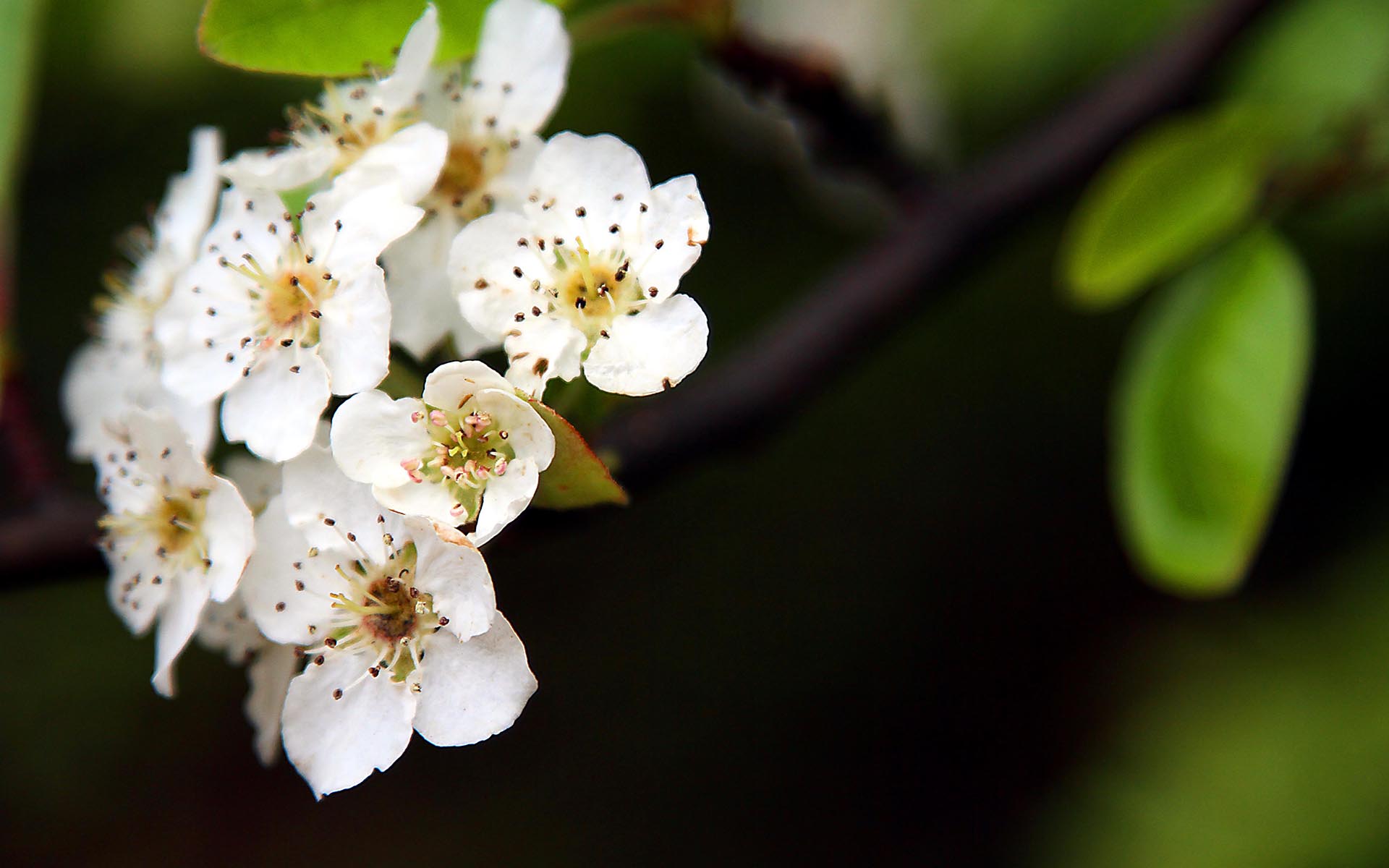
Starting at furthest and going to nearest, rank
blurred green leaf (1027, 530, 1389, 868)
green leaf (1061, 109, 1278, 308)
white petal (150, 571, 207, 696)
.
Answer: blurred green leaf (1027, 530, 1389, 868)
green leaf (1061, 109, 1278, 308)
white petal (150, 571, 207, 696)

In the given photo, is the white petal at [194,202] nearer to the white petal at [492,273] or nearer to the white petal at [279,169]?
the white petal at [279,169]

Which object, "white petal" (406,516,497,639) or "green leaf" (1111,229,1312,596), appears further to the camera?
"green leaf" (1111,229,1312,596)

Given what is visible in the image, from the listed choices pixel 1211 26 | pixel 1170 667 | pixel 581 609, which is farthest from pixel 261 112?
pixel 1170 667

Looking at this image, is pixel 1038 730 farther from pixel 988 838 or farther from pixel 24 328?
pixel 24 328

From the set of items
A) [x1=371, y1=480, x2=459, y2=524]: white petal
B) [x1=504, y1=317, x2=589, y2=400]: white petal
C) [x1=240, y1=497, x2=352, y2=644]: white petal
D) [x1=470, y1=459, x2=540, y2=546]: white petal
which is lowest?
[x1=240, y1=497, x2=352, y2=644]: white petal

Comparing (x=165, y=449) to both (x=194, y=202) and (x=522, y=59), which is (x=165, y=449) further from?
(x=522, y=59)

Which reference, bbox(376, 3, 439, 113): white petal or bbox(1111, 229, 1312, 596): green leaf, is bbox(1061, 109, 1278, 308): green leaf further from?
Result: bbox(376, 3, 439, 113): white petal

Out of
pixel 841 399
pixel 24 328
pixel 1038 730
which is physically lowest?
pixel 24 328

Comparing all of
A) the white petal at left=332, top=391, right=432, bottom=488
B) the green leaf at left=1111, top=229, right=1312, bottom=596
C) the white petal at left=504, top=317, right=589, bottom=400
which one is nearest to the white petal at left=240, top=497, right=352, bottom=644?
the white petal at left=332, top=391, right=432, bottom=488
